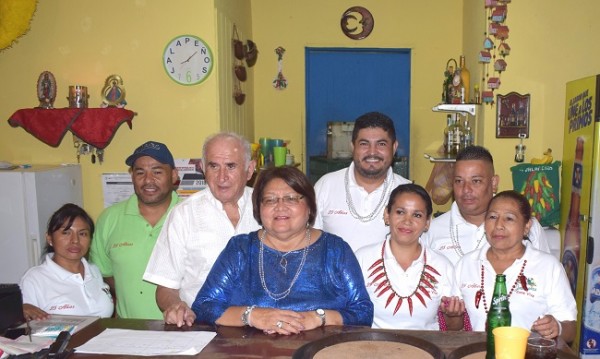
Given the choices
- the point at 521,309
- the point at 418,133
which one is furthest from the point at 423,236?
the point at 418,133

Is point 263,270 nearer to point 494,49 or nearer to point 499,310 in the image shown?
point 499,310

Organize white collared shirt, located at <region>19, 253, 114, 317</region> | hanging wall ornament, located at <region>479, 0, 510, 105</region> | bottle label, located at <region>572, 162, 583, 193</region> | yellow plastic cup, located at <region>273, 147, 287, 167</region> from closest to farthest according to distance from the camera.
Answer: white collared shirt, located at <region>19, 253, 114, 317</region>, bottle label, located at <region>572, 162, 583, 193</region>, hanging wall ornament, located at <region>479, 0, 510, 105</region>, yellow plastic cup, located at <region>273, 147, 287, 167</region>

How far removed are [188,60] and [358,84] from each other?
253 centimetres

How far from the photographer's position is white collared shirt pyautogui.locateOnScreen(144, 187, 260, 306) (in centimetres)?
231

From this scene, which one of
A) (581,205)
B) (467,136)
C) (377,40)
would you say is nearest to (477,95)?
(467,136)

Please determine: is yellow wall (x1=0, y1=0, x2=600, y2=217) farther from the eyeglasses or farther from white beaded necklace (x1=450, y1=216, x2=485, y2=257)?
the eyeglasses

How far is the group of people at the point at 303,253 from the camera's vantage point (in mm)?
1906

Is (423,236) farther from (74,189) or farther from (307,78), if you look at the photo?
(307,78)

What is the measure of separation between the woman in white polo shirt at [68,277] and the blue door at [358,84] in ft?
12.0

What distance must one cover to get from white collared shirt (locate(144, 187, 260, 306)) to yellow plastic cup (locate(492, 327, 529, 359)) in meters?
1.33

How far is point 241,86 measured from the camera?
16.6ft

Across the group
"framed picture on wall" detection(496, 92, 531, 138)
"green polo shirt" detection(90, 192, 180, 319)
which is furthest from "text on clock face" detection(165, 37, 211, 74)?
"framed picture on wall" detection(496, 92, 531, 138)

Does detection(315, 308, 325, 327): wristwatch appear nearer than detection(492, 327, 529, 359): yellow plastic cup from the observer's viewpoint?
No

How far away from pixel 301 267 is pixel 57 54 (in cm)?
288
